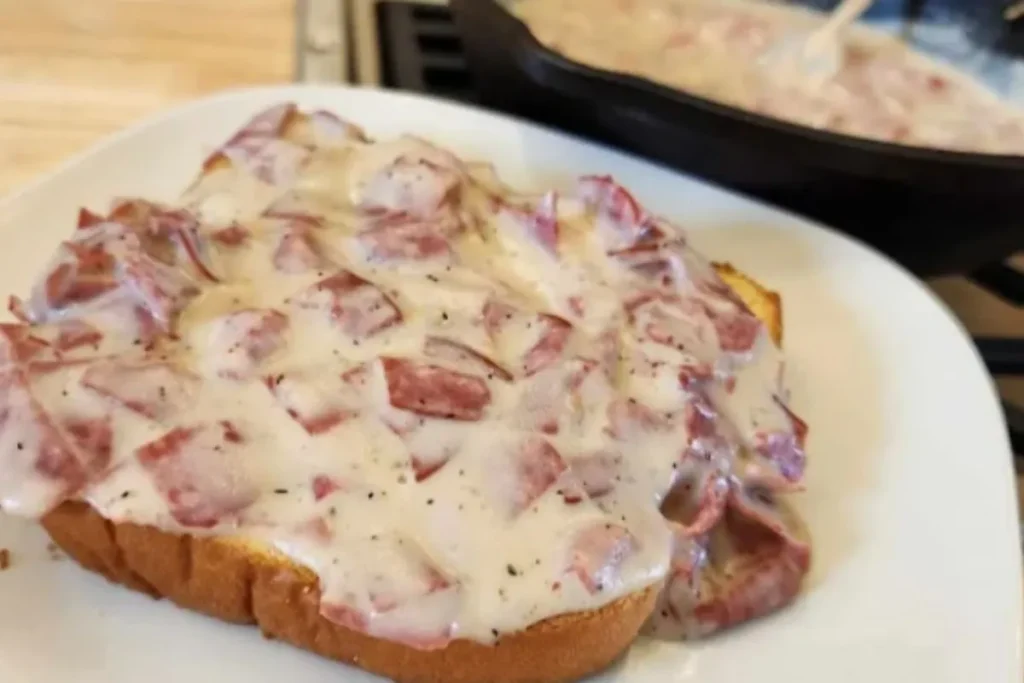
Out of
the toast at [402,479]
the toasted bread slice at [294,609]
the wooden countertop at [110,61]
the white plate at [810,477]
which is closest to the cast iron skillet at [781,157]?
the white plate at [810,477]

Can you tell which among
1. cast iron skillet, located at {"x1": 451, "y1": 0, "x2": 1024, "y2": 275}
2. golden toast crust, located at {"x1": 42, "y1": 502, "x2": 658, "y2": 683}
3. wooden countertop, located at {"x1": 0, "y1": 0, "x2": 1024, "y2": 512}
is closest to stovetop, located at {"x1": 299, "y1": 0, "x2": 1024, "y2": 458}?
wooden countertop, located at {"x1": 0, "y1": 0, "x2": 1024, "y2": 512}

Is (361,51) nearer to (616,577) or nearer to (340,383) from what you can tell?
(340,383)

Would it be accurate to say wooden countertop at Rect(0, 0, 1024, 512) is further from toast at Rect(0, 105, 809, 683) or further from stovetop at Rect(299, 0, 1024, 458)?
toast at Rect(0, 105, 809, 683)

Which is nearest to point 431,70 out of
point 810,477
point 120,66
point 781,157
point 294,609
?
point 120,66

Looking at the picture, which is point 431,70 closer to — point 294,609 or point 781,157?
point 781,157

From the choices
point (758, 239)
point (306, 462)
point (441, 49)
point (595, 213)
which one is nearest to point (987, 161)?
point (758, 239)

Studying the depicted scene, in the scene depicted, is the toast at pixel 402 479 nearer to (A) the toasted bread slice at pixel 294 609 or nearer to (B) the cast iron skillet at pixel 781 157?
(A) the toasted bread slice at pixel 294 609
